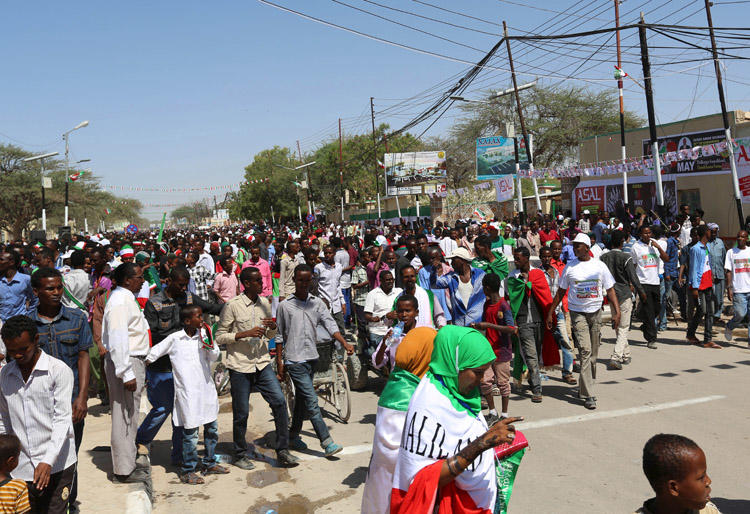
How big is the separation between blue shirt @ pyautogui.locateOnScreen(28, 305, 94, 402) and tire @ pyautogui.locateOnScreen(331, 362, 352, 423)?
2.95m

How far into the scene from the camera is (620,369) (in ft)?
28.2

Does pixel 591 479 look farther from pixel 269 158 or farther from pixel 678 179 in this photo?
pixel 269 158

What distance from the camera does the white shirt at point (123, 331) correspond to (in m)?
5.08

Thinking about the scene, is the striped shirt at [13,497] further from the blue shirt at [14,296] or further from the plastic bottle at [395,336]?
the blue shirt at [14,296]

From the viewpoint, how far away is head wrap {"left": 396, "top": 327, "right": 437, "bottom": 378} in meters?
3.38

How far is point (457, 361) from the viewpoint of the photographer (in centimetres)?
273

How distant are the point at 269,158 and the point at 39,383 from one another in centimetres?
8340

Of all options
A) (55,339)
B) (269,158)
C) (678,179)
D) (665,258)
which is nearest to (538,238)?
(665,258)

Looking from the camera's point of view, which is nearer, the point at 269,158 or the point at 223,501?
the point at 223,501

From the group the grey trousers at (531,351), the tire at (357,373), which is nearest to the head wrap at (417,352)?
the grey trousers at (531,351)

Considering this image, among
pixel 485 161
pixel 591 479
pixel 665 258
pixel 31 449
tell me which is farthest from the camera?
pixel 485 161

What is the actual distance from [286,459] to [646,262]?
22.2ft

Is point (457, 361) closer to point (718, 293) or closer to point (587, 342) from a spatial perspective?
point (587, 342)

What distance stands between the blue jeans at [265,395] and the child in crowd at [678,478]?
3.96m
